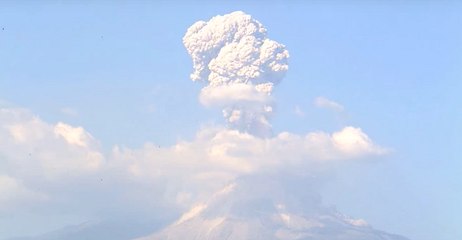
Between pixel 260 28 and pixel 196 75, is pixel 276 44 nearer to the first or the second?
pixel 260 28

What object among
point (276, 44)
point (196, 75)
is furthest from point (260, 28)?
point (196, 75)

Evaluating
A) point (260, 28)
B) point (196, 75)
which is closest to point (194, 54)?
point (196, 75)

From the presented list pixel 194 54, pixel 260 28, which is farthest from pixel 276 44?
pixel 194 54

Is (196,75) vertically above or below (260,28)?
below

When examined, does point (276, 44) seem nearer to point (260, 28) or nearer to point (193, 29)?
point (260, 28)

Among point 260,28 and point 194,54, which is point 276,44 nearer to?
point 260,28

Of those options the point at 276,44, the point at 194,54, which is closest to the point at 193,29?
the point at 194,54
